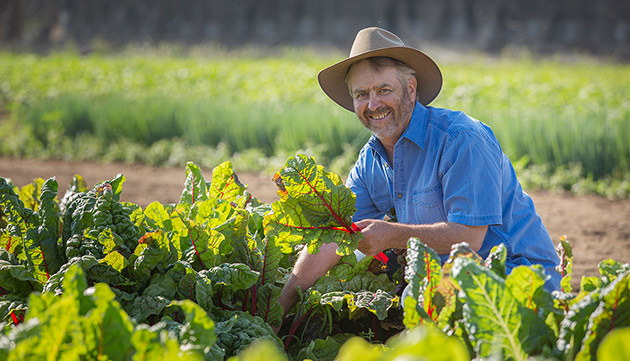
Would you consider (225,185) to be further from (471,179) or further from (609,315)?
(609,315)

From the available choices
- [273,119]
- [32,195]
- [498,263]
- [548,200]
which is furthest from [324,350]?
[273,119]

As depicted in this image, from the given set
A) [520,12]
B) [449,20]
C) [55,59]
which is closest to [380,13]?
[449,20]

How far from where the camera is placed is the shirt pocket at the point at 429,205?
2.32 m

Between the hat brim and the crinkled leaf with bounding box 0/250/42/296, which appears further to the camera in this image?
the hat brim

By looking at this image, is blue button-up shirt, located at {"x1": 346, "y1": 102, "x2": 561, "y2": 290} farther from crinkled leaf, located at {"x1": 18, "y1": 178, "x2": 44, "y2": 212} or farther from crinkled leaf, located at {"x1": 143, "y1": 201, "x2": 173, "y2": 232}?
crinkled leaf, located at {"x1": 18, "y1": 178, "x2": 44, "y2": 212}

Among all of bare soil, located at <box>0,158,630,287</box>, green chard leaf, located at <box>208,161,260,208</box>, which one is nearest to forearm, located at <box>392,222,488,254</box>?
green chard leaf, located at <box>208,161,260,208</box>

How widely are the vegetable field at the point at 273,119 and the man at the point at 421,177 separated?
429 centimetres

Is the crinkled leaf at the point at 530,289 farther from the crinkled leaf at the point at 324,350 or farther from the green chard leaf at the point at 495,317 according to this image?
the crinkled leaf at the point at 324,350

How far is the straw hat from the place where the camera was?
241 centimetres

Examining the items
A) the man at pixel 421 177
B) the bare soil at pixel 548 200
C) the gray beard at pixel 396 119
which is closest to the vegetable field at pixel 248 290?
the man at pixel 421 177

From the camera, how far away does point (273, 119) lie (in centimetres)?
828

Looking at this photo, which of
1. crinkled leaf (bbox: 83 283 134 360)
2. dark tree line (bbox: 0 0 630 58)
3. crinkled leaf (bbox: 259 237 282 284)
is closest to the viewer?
crinkled leaf (bbox: 83 283 134 360)

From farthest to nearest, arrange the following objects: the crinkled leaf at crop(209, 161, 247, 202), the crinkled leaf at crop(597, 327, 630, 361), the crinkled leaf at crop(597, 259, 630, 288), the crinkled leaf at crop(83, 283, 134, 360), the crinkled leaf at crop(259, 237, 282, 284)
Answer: the crinkled leaf at crop(209, 161, 247, 202)
the crinkled leaf at crop(259, 237, 282, 284)
the crinkled leaf at crop(597, 259, 630, 288)
the crinkled leaf at crop(83, 283, 134, 360)
the crinkled leaf at crop(597, 327, 630, 361)

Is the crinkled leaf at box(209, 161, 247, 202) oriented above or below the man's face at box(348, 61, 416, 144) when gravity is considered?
below
